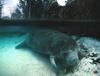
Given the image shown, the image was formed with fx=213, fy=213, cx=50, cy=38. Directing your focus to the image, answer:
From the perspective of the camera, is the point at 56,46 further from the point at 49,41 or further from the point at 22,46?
the point at 22,46

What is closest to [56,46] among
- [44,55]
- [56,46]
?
[56,46]

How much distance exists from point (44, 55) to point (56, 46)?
12 centimetres

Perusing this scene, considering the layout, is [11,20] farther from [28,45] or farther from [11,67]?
[11,67]

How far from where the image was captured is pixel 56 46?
1.74m

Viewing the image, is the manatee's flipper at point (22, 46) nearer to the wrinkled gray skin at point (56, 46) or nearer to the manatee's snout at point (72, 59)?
the wrinkled gray skin at point (56, 46)

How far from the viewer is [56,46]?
1.74 m

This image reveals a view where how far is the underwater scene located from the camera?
1718 mm

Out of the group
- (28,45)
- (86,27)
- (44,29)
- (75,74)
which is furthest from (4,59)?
(86,27)

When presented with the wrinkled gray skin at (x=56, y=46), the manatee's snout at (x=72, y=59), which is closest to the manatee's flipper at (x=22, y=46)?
the wrinkled gray skin at (x=56, y=46)

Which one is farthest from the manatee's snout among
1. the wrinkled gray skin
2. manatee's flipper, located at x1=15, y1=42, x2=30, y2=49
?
manatee's flipper, located at x1=15, y1=42, x2=30, y2=49

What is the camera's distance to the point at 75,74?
1746mm

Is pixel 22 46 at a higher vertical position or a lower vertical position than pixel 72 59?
higher

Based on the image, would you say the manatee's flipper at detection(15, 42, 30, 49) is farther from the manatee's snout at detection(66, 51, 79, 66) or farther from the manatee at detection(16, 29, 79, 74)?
the manatee's snout at detection(66, 51, 79, 66)

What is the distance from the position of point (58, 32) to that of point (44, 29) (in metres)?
0.12
